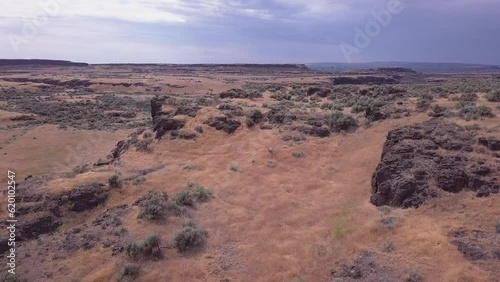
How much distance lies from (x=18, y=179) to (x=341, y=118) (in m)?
22.8

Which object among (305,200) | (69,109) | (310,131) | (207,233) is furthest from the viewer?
(69,109)

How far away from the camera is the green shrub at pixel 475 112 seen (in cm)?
2164

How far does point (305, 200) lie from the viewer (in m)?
19.1

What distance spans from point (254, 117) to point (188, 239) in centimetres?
1607

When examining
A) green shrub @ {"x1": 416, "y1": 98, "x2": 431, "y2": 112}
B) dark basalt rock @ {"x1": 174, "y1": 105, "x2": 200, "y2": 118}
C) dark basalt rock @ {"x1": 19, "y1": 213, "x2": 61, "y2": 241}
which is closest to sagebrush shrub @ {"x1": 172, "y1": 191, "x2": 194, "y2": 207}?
dark basalt rock @ {"x1": 19, "y1": 213, "x2": 61, "y2": 241}

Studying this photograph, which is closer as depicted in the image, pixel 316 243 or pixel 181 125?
pixel 316 243

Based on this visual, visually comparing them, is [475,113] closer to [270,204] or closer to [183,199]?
[270,204]

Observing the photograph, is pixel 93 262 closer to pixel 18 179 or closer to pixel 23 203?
pixel 23 203

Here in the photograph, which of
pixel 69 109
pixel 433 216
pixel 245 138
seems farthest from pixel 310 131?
pixel 69 109

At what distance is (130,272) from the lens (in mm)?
13883

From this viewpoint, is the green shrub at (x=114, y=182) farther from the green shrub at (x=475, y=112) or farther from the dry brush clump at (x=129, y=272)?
the green shrub at (x=475, y=112)

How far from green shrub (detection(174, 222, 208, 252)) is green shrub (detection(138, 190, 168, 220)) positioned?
2.13 metres

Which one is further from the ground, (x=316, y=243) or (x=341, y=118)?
(x=341, y=118)

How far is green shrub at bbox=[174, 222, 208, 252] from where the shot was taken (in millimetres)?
15359
